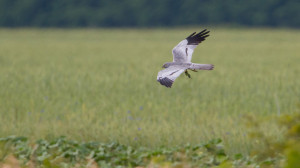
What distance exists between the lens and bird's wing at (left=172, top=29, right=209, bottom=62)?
3.07 meters

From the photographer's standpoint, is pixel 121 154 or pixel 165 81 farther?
pixel 121 154

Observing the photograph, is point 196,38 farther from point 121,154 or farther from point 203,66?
point 121,154

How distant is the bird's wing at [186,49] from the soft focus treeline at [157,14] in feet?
118

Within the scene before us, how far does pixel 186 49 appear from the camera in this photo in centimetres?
326

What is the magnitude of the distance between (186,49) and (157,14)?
37.0 meters

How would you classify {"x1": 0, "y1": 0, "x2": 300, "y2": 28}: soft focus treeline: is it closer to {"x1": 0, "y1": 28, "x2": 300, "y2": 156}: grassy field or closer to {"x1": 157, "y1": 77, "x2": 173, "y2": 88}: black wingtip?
{"x1": 0, "y1": 28, "x2": 300, "y2": 156}: grassy field

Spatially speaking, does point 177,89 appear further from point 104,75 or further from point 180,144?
point 180,144

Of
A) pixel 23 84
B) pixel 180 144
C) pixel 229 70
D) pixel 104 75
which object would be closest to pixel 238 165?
pixel 180 144

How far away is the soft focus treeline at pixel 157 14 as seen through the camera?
3962cm

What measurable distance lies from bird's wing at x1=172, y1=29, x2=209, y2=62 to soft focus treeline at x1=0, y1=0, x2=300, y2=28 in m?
35.8

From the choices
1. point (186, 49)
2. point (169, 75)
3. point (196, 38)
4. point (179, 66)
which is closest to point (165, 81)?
point (169, 75)

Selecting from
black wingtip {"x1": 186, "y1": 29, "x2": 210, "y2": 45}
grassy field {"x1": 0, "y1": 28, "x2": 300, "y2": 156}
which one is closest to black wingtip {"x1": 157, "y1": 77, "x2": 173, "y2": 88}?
black wingtip {"x1": 186, "y1": 29, "x2": 210, "y2": 45}

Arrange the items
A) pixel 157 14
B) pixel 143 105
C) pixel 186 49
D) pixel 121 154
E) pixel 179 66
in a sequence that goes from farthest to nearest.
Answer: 1. pixel 157 14
2. pixel 143 105
3. pixel 121 154
4. pixel 186 49
5. pixel 179 66

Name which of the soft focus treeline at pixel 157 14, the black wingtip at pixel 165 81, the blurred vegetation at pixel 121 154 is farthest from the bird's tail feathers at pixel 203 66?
the soft focus treeline at pixel 157 14
